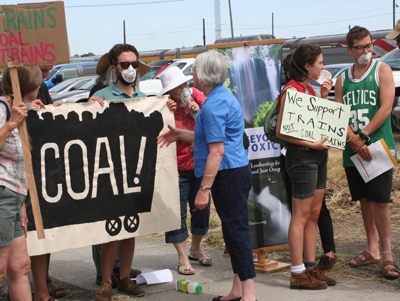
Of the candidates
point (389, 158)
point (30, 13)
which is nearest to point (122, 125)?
point (30, 13)

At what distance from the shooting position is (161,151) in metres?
6.55

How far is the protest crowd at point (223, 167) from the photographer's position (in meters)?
5.21

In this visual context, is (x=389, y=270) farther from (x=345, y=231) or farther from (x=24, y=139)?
(x=24, y=139)

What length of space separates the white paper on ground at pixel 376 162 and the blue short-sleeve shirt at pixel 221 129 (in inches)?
56.1

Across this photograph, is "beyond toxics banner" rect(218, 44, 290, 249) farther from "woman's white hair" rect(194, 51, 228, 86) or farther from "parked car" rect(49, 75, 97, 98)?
"parked car" rect(49, 75, 97, 98)

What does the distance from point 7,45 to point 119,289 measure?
236 centimetres

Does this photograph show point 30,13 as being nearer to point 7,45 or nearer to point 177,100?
point 7,45

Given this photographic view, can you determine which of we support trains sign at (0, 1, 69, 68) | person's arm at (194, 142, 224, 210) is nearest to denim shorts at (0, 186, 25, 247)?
we support trains sign at (0, 1, 69, 68)

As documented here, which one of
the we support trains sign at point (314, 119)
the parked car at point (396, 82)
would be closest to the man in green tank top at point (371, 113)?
the we support trains sign at point (314, 119)

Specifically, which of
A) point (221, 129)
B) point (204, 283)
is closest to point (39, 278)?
point (204, 283)

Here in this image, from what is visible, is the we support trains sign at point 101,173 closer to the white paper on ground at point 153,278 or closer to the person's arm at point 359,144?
the white paper on ground at point 153,278

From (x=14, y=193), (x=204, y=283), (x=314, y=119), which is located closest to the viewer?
(x=14, y=193)

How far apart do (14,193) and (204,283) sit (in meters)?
2.35

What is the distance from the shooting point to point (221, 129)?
5.59 meters
